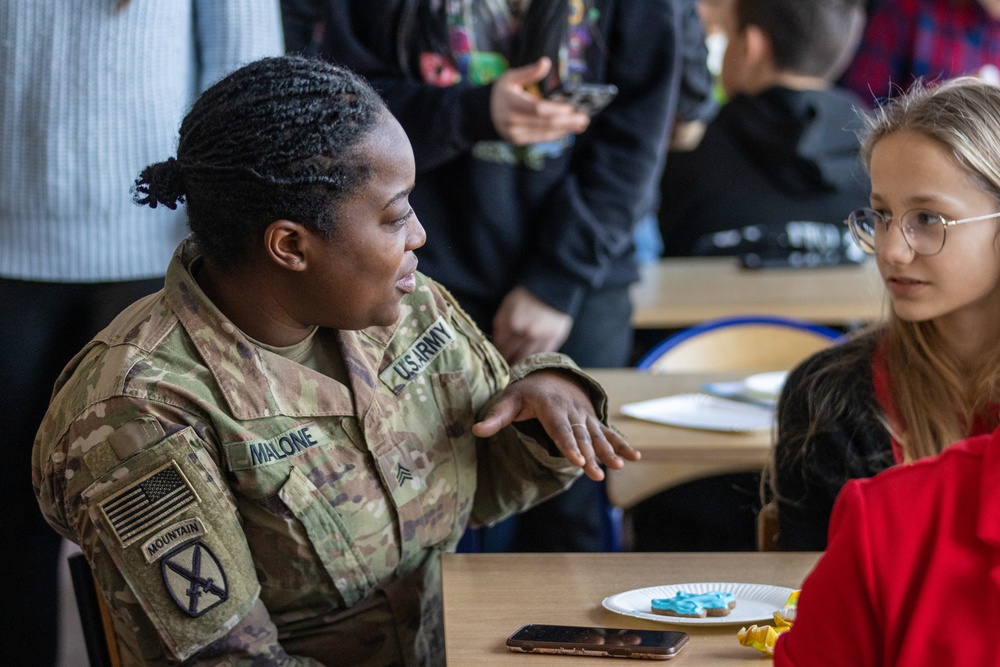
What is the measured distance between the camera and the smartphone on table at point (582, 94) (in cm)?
220

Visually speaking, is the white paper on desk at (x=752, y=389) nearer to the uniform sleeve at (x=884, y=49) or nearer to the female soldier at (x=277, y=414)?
the female soldier at (x=277, y=414)

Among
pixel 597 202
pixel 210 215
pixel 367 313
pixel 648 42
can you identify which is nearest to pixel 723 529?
pixel 597 202

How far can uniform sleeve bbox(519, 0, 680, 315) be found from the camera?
2.40 m

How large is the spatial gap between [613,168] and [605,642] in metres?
1.44

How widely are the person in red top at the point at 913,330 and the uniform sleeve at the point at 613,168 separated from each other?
2.15 ft

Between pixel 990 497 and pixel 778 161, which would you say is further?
pixel 778 161

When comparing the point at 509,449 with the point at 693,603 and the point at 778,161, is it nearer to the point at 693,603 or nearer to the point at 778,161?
the point at 693,603

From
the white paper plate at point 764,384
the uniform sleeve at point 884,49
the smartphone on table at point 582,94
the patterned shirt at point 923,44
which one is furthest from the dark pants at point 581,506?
the uniform sleeve at point 884,49

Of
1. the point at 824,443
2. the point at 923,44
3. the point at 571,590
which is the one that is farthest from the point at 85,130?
the point at 923,44

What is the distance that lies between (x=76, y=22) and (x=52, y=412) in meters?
0.75

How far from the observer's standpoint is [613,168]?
96.9 inches

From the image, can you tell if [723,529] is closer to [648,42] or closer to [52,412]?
[648,42]

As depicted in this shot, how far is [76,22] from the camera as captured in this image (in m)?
1.78

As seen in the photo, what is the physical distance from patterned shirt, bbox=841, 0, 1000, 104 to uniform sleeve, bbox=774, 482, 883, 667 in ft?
14.8
